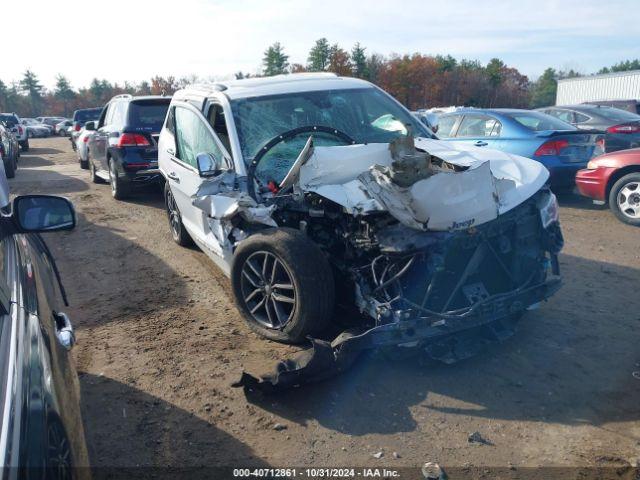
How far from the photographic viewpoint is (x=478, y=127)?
9750 millimetres

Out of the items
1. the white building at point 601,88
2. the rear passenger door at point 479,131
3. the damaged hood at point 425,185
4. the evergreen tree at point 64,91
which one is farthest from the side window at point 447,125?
the evergreen tree at point 64,91

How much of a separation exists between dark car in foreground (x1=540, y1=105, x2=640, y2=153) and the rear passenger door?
2.11 meters

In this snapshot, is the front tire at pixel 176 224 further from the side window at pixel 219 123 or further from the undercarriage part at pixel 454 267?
the undercarriage part at pixel 454 267

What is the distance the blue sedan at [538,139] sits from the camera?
8.67m

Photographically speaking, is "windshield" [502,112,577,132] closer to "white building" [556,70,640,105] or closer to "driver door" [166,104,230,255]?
"driver door" [166,104,230,255]

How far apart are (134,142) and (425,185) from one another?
7.27m

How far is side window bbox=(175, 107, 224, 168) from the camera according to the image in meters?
5.35

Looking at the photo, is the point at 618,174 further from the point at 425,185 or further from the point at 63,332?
the point at 63,332

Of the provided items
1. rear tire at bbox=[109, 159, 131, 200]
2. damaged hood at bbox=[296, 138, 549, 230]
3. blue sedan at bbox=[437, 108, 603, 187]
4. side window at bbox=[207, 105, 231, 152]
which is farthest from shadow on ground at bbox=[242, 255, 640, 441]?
rear tire at bbox=[109, 159, 131, 200]

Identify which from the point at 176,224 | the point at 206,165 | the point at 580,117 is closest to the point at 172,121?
the point at 176,224

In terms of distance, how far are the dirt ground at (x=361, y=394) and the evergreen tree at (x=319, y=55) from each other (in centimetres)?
4125

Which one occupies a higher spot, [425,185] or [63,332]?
[425,185]

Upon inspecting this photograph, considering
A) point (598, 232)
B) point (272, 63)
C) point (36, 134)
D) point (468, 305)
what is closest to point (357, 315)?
point (468, 305)

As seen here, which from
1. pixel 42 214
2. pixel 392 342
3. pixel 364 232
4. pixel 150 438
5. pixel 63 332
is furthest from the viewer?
pixel 364 232
